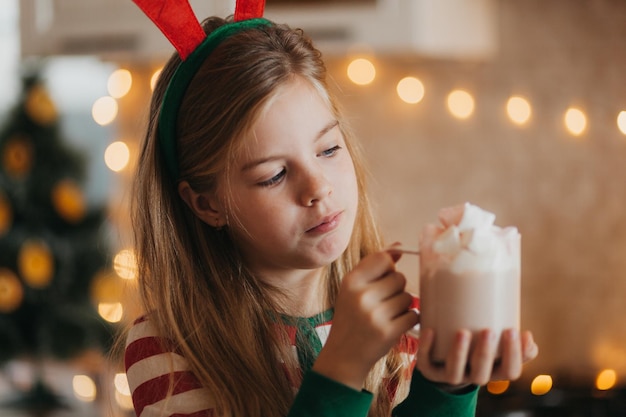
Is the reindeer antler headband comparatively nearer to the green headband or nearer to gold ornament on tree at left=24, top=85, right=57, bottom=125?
the green headband

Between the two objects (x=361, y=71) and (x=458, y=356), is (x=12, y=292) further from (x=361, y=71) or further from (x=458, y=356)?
(x=458, y=356)

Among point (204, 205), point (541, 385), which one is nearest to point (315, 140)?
point (204, 205)

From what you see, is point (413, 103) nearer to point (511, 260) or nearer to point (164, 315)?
point (164, 315)

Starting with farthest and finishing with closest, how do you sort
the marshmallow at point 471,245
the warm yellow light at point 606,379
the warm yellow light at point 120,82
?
the warm yellow light at point 120,82 → the warm yellow light at point 606,379 → the marshmallow at point 471,245

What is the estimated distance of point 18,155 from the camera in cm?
251

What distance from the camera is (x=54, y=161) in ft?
8.33

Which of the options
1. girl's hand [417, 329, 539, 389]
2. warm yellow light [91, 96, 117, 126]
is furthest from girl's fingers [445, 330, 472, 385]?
warm yellow light [91, 96, 117, 126]

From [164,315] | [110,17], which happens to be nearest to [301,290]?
[164,315]

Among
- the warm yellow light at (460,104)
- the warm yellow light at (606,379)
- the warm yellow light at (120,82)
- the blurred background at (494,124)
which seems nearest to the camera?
the blurred background at (494,124)

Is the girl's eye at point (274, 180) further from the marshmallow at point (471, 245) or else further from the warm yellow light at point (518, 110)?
the warm yellow light at point (518, 110)

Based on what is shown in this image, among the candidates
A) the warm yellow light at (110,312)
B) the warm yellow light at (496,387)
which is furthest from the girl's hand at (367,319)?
the warm yellow light at (110,312)

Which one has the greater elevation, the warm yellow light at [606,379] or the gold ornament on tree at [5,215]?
the gold ornament on tree at [5,215]

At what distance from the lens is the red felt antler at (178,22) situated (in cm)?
107

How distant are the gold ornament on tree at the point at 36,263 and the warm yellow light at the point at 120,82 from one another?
1.74 ft
